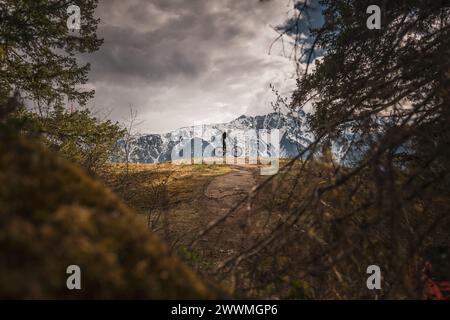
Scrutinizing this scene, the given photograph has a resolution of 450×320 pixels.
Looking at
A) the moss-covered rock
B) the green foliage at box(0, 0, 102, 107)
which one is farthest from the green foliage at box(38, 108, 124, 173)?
the moss-covered rock

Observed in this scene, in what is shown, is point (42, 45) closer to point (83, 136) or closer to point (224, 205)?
point (83, 136)

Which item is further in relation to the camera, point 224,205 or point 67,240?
point 224,205

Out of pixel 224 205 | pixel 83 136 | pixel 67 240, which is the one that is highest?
pixel 83 136

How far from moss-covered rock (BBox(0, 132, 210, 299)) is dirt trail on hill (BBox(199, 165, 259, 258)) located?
3588mm

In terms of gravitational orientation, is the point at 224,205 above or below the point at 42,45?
below

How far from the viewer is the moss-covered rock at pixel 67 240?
3.04ft

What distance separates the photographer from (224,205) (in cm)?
1218

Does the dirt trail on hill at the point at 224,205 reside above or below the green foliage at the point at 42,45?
below

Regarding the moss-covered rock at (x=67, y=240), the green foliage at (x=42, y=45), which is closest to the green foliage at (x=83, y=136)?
the green foliage at (x=42, y=45)

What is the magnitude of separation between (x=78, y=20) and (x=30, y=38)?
202 centimetres

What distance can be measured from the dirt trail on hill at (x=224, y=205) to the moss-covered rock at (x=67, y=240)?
3588 mm

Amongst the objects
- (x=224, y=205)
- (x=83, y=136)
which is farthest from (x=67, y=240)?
(x=224, y=205)

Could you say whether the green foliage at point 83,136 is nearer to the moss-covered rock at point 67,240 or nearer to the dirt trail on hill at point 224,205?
the dirt trail on hill at point 224,205

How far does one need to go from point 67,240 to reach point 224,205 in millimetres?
11268
